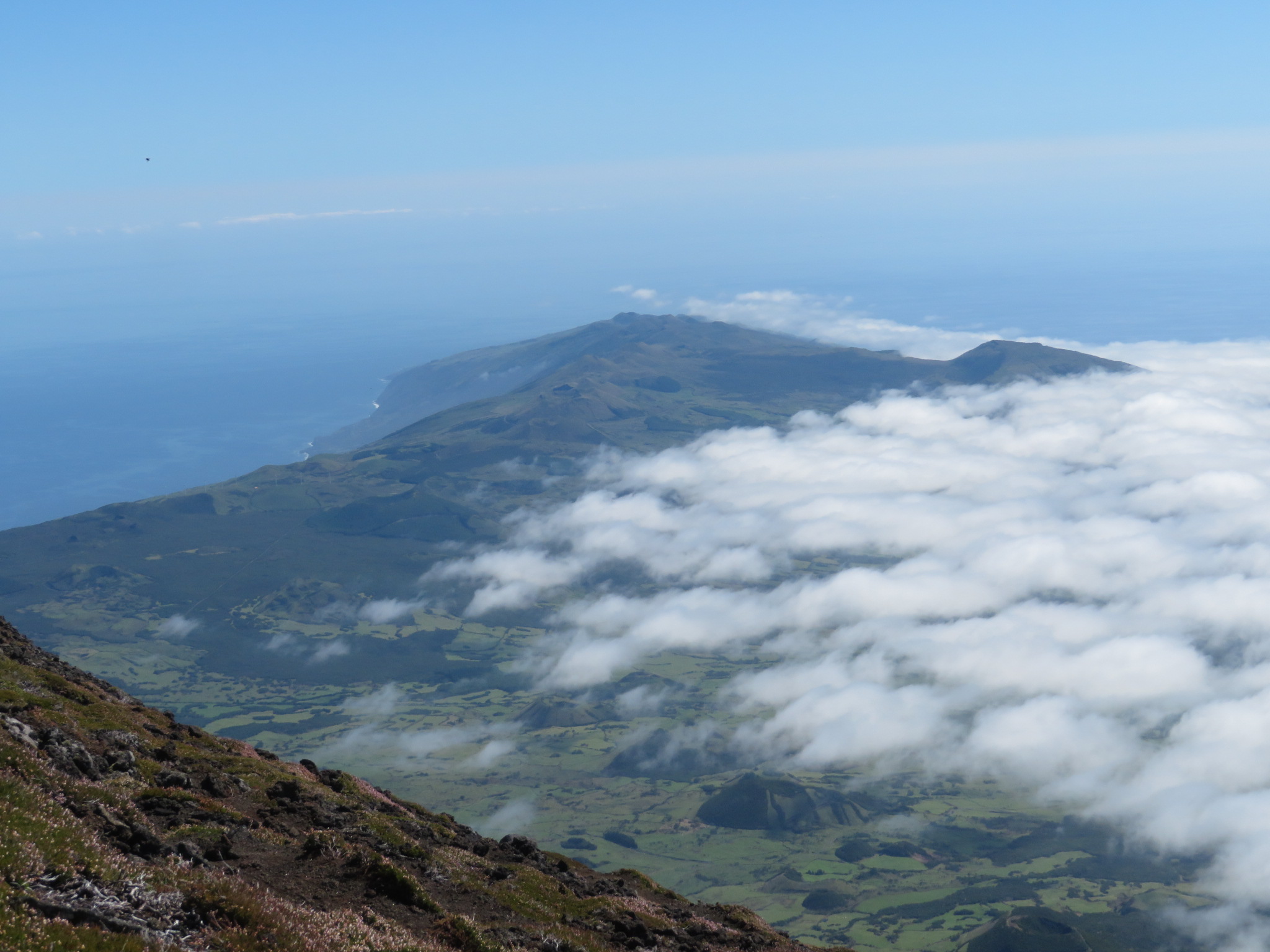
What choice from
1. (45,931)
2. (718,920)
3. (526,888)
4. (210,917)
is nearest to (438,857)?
(526,888)

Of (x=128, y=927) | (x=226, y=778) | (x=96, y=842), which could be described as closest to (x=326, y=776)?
(x=226, y=778)

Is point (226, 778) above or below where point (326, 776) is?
above

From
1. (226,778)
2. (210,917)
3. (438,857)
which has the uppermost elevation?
(210,917)

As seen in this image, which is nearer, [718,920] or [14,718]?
[14,718]

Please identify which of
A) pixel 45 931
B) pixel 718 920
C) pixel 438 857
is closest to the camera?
pixel 45 931

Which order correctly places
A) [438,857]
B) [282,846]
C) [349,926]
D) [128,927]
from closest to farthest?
[128,927] < [349,926] < [282,846] < [438,857]

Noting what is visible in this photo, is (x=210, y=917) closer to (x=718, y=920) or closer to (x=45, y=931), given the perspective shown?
(x=45, y=931)

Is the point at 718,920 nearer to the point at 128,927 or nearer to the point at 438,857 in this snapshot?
the point at 438,857
